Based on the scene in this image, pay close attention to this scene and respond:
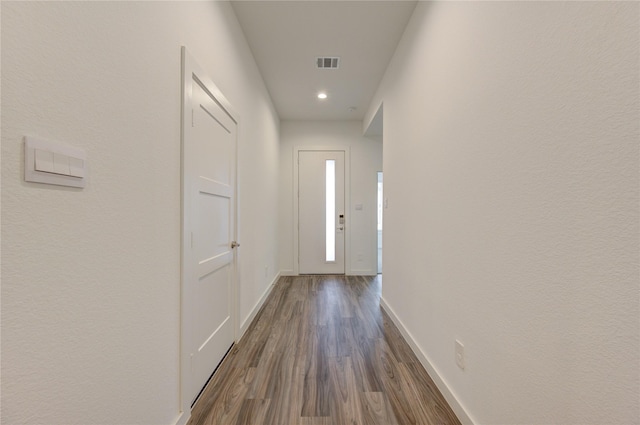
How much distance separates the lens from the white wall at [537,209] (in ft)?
2.21

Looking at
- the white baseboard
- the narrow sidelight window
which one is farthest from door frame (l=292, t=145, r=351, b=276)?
the white baseboard

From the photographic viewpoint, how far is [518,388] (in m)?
1.00

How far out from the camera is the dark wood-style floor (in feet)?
4.71

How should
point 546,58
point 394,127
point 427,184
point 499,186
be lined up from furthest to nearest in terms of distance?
point 394,127 < point 427,184 < point 499,186 < point 546,58

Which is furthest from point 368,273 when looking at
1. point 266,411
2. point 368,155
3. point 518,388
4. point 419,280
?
point 518,388

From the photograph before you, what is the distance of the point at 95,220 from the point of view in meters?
0.84

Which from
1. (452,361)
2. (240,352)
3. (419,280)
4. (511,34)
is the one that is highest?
(511,34)

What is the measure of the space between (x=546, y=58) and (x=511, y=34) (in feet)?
0.81

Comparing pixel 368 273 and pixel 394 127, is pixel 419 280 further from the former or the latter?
pixel 368 273

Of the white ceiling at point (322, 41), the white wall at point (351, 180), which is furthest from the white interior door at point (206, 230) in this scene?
the white wall at point (351, 180)

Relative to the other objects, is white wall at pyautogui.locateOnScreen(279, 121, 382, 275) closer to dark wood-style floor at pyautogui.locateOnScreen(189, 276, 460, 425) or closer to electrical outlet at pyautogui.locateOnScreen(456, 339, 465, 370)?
dark wood-style floor at pyautogui.locateOnScreen(189, 276, 460, 425)

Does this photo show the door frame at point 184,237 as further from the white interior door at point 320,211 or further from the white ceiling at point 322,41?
the white interior door at point 320,211

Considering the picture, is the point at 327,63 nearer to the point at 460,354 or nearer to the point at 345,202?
the point at 345,202

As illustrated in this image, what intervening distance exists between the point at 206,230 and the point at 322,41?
2108mm
